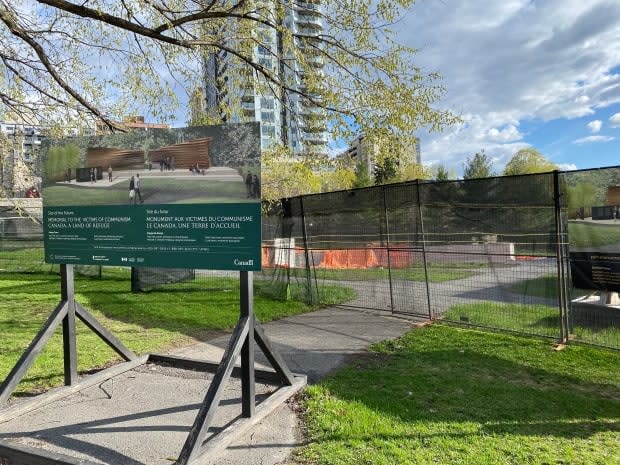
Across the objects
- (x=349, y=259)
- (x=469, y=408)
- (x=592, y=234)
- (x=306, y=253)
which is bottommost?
(x=469, y=408)

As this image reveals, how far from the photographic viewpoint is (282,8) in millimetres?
8578

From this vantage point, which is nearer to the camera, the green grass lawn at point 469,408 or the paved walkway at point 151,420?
the green grass lawn at point 469,408

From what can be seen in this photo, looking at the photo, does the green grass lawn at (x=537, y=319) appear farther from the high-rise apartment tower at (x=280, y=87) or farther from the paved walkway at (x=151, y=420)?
the high-rise apartment tower at (x=280, y=87)

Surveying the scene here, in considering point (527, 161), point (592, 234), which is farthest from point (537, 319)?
point (527, 161)

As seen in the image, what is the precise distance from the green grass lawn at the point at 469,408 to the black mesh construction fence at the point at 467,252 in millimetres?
748

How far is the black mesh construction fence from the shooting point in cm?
651

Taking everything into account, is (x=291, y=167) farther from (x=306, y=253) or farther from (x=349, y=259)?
(x=349, y=259)

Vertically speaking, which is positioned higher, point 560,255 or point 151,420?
point 560,255

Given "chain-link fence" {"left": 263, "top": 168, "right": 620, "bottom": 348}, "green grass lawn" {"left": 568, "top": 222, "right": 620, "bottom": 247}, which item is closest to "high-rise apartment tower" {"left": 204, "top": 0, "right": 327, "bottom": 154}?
"chain-link fence" {"left": 263, "top": 168, "right": 620, "bottom": 348}

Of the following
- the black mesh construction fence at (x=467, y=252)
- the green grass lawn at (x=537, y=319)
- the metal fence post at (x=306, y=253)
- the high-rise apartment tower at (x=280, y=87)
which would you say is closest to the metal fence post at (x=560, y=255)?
the black mesh construction fence at (x=467, y=252)

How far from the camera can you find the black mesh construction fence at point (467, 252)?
6.51m

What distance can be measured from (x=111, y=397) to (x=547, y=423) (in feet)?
14.2

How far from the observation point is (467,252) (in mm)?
8047

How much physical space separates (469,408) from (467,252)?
381 centimetres
